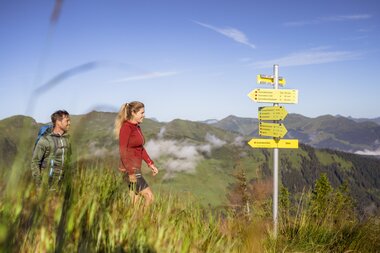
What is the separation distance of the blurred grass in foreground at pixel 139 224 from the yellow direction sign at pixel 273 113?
2134 millimetres

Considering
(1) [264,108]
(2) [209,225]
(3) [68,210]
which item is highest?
(1) [264,108]

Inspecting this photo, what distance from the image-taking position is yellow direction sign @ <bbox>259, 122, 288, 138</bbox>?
760 cm

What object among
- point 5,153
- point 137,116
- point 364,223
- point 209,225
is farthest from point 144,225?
point 364,223

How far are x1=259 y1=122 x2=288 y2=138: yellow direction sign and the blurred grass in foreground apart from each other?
1.83 m

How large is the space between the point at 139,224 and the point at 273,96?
5.70m

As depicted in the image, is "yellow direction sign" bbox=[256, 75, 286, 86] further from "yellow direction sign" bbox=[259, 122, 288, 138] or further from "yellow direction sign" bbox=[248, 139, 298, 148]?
"yellow direction sign" bbox=[248, 139, 298, 148]

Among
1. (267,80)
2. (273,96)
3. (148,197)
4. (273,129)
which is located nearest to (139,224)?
(148,197)

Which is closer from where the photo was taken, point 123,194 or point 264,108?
point 123,194

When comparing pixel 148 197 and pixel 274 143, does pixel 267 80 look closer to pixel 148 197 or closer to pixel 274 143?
Result: pixel 274 143

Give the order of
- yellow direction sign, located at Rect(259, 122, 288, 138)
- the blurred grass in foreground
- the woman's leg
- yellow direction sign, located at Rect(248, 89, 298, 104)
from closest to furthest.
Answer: the blurred grass in foreground < the woman's leg < yellow direction sign, located at Rect(259, 122, 288, 138) < yellow direction sign, located at Rect(248, 89, 298, 104)

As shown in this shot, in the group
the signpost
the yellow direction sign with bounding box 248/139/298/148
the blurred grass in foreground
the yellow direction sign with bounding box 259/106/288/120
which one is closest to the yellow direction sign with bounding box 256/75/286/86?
the signpost

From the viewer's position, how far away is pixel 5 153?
1.33m

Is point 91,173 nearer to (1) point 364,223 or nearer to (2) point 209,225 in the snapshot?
(2) point 209,225

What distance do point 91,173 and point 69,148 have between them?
161 cm
